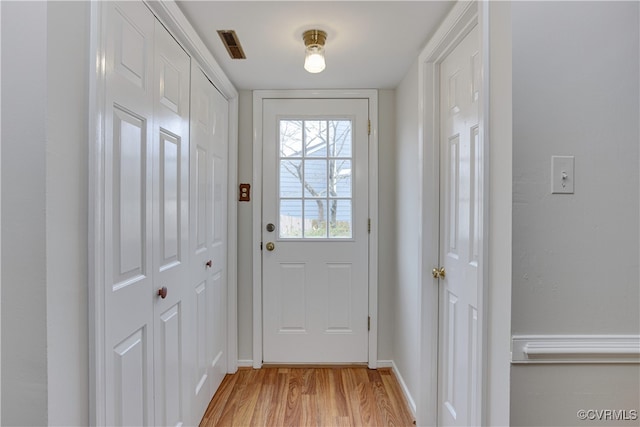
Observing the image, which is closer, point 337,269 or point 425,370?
point 425,370

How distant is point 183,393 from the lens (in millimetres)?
1555

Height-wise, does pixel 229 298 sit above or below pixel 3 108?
below

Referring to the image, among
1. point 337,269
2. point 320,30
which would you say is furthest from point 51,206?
point 337,269

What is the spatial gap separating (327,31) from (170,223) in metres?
1.16

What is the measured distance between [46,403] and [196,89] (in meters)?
1.46

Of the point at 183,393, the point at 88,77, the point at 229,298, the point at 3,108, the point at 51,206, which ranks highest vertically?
the point at 88,77

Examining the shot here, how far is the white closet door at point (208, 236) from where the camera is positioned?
1.71 meters

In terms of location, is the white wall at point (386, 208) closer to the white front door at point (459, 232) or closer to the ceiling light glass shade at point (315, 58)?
the white front door at point (459, 232)

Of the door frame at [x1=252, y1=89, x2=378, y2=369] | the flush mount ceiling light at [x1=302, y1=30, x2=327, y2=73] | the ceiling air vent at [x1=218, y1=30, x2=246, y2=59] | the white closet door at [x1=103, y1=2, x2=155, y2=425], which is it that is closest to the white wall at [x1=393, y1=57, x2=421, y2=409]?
the door frame at [x1=252, y1=89, x2=378, y2=369]

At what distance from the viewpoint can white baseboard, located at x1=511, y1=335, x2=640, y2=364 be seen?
94cm

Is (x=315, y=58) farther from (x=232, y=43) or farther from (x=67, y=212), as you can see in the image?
(x=67, y=212)

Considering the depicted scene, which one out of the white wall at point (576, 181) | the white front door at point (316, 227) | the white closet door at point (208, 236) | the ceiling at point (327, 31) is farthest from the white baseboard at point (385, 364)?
the ceiling at point (327, 31)

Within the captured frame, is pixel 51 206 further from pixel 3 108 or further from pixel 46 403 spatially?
pixel 46 403

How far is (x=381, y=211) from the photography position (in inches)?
94.0
